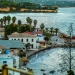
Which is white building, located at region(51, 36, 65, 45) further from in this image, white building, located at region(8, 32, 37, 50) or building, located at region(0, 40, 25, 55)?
building, located at region(0, 40, 25, 55)

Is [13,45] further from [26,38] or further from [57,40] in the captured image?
[57,40]

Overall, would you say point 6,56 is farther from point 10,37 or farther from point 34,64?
point 10,37

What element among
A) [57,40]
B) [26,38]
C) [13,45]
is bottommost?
[57,40]

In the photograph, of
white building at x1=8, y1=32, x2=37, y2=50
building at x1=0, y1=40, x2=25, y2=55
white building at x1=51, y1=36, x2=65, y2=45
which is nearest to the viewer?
building at x1=0, y1=40, x2=25, y2=55

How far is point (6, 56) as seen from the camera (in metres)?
5.96

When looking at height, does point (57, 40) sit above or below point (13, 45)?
below

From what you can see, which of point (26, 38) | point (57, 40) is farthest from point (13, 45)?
point (57, 40)

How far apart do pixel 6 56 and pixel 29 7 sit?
4562 cm

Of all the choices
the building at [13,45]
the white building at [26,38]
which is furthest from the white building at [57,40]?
the building at [13,45]

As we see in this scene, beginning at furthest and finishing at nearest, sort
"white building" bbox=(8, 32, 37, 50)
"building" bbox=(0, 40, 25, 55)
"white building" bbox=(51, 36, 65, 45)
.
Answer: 1. "white building" bbox=(51, 36, 65, 45)
2. "white building" bbox=(8, 32, 37, 50)
3. "building" bbox=(0, 40, 25, 55)

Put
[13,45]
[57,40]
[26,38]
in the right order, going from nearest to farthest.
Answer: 1. [13,45]
2. [26,38]
3. [57,40]

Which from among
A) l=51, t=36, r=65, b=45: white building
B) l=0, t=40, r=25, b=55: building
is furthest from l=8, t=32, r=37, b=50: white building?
l=51, t=36, r=65, b=45: white building

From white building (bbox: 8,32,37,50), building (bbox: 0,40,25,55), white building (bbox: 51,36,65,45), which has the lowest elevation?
white building (bbox: 51,36,65,45)

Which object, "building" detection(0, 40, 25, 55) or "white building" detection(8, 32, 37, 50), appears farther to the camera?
"white building" detection(8, 32, 37, 50)
